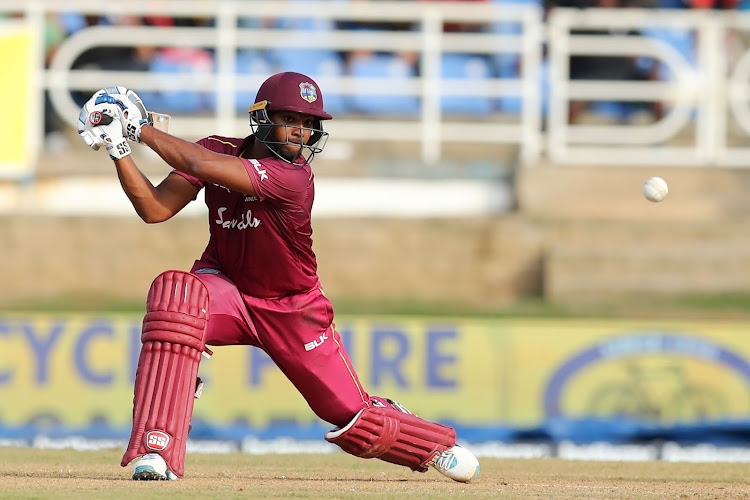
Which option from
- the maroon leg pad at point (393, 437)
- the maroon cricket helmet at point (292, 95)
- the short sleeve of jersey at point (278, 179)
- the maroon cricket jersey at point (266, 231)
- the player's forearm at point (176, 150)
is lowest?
the maroon leg pad at point (393, 437)

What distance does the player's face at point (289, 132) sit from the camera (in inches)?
222

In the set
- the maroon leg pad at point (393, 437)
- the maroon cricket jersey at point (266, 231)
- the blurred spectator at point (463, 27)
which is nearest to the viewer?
the maroon cricket jersey at point (266, 231)

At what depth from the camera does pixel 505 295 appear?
38.1ft

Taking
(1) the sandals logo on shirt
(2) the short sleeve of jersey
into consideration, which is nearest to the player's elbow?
(2) the short sleeve of jersey

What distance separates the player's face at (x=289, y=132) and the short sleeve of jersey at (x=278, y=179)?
4.5 inches

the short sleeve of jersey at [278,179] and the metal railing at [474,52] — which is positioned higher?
the metal railing at [474,52]

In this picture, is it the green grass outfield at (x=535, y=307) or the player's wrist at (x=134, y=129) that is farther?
the green grass outfield at (x=535, y=307)

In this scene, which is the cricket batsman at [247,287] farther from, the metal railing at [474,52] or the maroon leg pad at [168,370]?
the metal railing at [474,52]

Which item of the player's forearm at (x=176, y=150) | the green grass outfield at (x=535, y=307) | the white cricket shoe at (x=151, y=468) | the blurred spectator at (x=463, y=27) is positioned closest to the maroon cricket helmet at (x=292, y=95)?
the player's forearm at (x=176, y=150)

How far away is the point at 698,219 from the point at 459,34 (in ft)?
9.17

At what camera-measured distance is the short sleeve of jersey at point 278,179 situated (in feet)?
17.7

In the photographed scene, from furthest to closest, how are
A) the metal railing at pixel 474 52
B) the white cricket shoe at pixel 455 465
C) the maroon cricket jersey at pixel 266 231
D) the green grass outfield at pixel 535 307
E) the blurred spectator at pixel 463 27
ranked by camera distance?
the blurred spectator at pixel 463 27
the metal railing at pixel 474 52
the green grass outfield at pixel 535 307
the white cricket shoe at pixel 455 465
the maroon cricket jersey at pixel 266 231

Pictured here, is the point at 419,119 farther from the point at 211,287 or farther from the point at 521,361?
the point at 211,287

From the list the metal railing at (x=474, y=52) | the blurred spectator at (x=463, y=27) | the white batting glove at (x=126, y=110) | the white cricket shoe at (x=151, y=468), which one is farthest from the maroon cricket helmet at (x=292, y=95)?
the blurred spectator at (x=463, y=27)
